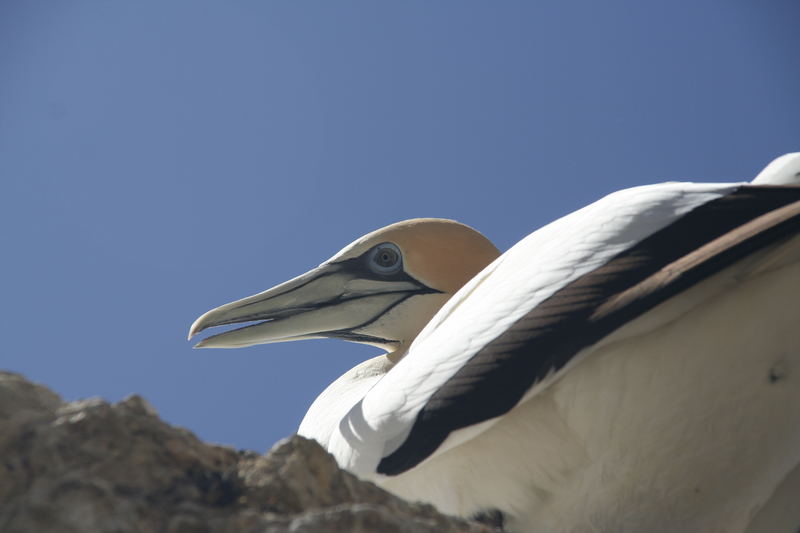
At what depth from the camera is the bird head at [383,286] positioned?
6.50 m

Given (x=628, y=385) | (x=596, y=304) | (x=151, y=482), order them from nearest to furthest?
(x=151, y=482) < (x=596, y=304) < (x=628, y=385)

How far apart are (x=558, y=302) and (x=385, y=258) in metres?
3.32

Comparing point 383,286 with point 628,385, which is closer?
point 628,385

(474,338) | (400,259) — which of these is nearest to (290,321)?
(400,259)

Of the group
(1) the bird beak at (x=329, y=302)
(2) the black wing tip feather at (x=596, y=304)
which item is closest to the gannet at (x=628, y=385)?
(2) the black wing tip feather at (x=596, y=304)

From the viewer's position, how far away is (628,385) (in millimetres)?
3414

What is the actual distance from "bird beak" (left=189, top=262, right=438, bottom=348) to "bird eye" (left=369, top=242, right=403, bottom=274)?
0.07m

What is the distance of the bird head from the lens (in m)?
6.50

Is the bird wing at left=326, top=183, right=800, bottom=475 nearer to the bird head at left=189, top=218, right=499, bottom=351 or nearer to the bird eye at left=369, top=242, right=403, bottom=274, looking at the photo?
the bird head at left=189, top=218, right=499, bottom=351

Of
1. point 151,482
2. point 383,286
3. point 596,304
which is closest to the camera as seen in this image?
point 151,482

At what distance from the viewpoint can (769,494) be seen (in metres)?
3.54

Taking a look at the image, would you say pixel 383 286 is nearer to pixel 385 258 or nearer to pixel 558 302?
pixel 385 258

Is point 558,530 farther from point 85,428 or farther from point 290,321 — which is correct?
point 290,321

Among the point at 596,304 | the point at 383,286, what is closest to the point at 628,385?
the point at 596,304
